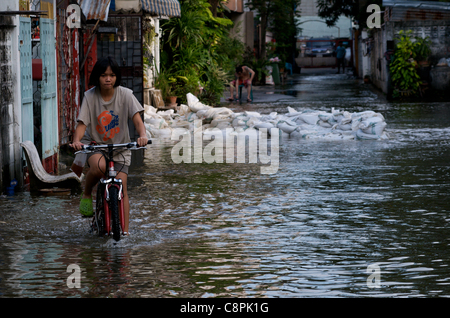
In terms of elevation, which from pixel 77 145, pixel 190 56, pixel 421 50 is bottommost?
pixel 77 145

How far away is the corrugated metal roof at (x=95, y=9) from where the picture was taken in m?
13.2

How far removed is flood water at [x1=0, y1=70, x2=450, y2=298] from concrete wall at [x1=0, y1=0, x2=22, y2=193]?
401mm

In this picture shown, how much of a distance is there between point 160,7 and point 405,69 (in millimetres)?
11436

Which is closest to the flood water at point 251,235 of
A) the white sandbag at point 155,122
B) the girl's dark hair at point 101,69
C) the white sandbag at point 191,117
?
Answer: the girl's dark hair at point 101,69

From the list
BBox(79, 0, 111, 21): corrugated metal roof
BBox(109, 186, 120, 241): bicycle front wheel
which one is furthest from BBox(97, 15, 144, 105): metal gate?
BBox(109, 186, 120, 241): bicycle front wheel

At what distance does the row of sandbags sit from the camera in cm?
1487

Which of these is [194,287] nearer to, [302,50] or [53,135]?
[53,135]

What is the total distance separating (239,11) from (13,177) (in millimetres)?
31713

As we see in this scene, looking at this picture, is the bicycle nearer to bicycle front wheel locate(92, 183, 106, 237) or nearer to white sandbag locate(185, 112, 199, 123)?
bicycle front wheel locate(92, 183, 106, 237)

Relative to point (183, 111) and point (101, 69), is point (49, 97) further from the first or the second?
point (183, 111)

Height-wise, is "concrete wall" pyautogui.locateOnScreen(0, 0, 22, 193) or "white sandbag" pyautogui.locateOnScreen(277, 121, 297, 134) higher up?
Result: "concrete wall" pyautogui.locateOnScreen(0, 0, 22, 193)

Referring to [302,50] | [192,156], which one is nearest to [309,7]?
[302,50]

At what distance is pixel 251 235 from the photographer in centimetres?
692

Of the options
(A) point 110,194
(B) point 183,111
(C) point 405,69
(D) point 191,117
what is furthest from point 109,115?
(C) point 405,69
